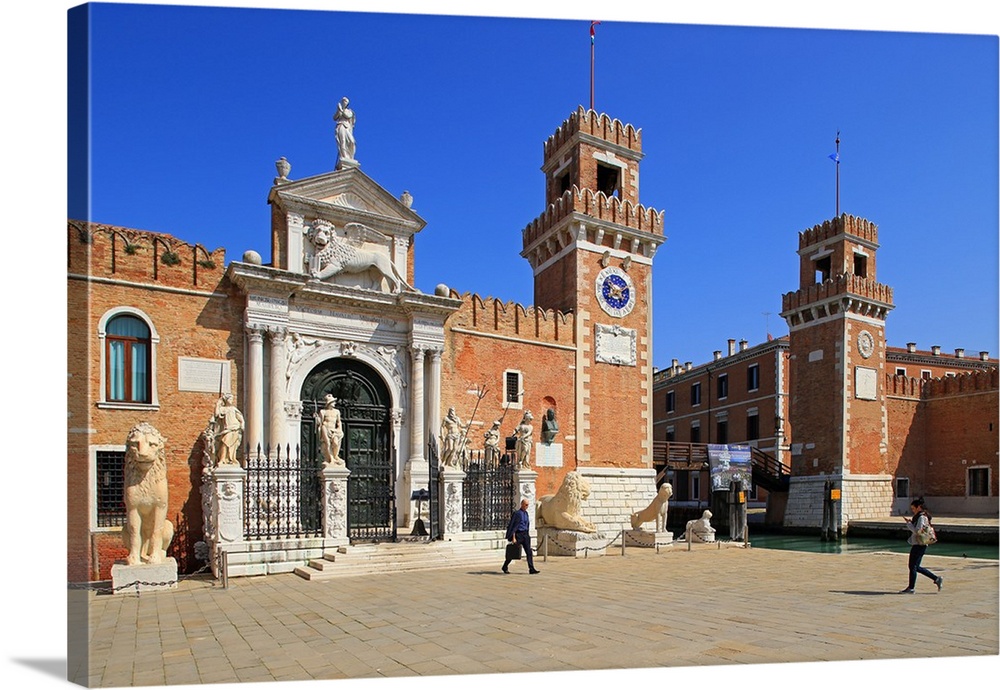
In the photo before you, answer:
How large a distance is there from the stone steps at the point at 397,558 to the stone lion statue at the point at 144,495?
2422 millimetres

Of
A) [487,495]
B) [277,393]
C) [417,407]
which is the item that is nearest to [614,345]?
[417,407]

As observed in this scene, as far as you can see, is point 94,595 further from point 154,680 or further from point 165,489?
point 154,680

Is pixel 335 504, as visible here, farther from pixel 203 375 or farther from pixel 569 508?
pixel 569 508

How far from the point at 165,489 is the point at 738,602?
826cm

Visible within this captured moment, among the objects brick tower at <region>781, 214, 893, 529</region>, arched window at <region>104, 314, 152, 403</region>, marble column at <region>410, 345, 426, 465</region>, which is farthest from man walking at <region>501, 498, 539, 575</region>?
brick tower at <region>781, 214, 893, 529</region>

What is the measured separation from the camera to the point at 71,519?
28.3 feet

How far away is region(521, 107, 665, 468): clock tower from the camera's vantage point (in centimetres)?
2066

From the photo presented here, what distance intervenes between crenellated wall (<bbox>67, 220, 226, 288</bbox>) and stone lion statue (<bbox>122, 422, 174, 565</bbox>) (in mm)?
4304

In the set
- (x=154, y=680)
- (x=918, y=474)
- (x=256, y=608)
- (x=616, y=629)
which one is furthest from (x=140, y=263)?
(x=918, y=474)

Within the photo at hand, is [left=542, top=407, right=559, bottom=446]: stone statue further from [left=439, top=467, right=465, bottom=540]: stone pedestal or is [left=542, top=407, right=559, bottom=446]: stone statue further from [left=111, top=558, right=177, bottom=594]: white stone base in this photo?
[left=111, top=558, right=177, bottom=594]: white stone base

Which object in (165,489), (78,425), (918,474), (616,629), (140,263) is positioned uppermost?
(140,263)

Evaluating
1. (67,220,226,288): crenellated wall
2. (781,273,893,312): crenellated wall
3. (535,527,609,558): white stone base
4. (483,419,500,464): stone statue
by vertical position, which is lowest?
(535,527,609,558): white stone base

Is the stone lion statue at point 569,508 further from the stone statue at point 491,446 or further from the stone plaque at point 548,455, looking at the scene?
the stone plaque at point 548,455

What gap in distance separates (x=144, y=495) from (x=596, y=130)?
16042 millimetres
